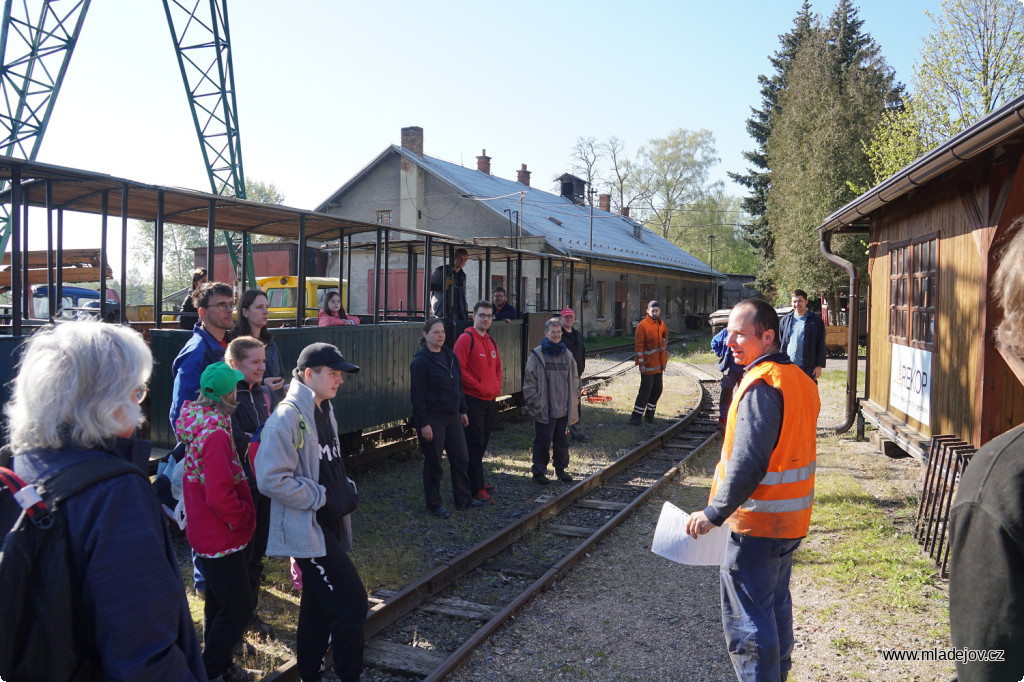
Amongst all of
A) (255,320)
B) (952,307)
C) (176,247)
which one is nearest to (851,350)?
(952,307)

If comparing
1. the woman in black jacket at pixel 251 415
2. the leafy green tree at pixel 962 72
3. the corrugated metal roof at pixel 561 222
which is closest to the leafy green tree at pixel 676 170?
the corrugated metal roof at pixel 561 222

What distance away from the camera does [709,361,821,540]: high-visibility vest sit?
10.7 ft

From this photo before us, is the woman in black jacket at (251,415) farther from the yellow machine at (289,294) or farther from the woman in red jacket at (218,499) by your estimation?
the yellow machine at (289,294)

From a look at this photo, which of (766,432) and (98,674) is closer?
(98,674)

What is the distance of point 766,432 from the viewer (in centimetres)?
320

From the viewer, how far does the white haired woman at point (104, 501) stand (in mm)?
1645

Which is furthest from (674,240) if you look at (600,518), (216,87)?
(600,518)

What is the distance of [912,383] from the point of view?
818 cm

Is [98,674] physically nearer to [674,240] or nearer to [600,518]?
[600,518]

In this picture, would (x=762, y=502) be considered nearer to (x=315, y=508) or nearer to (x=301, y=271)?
(x=315, y=508)

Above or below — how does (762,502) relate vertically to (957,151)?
below

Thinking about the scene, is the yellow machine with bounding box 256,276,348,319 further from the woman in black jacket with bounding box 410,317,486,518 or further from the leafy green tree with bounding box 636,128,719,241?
the leafy green tree with bounding box 636,128,719,241

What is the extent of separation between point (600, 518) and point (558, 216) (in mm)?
30769

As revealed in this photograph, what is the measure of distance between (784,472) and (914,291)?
6.04 meters
